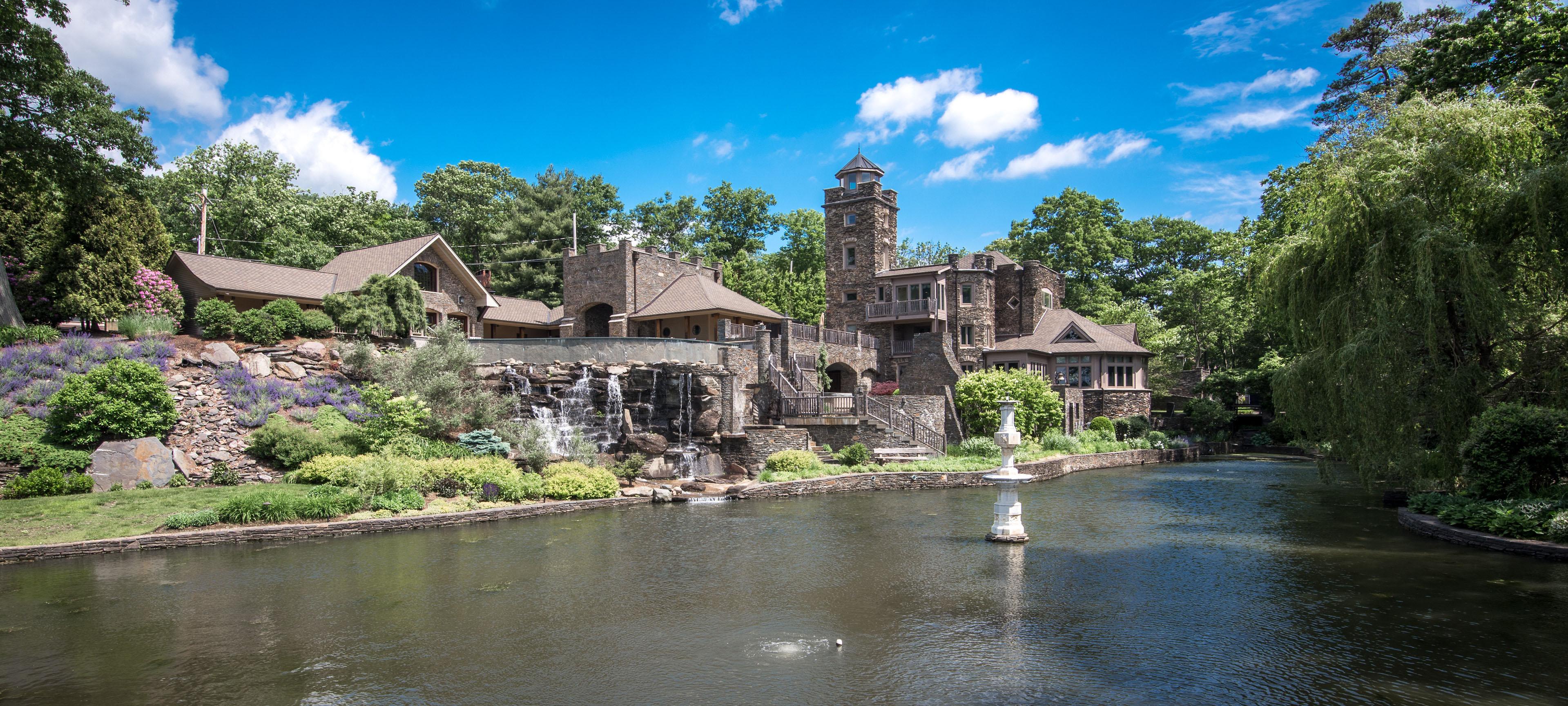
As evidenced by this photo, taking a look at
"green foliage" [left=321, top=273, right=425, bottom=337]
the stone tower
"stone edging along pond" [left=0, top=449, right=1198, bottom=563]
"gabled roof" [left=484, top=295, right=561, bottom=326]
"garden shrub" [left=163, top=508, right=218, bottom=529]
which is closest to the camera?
"stone edging along pond" [left=0, top=449, right=1198, bottom=563]

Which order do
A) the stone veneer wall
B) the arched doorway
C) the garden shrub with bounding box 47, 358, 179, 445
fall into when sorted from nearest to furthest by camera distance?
the garden shrub with bounding box 47, 358, 179, 445
the stone veneer wall
the arched doorway

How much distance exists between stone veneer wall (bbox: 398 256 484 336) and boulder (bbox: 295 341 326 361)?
7787 mm

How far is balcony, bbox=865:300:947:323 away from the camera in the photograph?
137 feet

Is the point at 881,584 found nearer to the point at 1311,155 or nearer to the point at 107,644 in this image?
the point at 107,644

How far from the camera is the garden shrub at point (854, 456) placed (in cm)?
2650

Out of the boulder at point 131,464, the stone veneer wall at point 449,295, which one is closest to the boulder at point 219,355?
the boulder at point 131,464

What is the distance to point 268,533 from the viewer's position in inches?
603

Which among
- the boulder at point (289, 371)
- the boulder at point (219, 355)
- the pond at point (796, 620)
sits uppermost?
the boulder at point (219, 355)

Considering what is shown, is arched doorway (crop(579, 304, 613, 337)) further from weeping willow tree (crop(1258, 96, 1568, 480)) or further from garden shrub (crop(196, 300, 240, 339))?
weeping willow tree (crop(1258, 96, 1568, 480))

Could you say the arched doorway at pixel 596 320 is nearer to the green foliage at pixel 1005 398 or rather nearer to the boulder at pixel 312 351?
the boulder at pixel 312 351

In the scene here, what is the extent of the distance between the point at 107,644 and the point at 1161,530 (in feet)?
59.5

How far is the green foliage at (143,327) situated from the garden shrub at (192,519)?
10588mm

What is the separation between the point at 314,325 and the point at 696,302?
1581 cm

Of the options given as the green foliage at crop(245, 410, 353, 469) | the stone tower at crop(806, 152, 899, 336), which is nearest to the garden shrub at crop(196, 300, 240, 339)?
the green foliage at crop(245, 410, 353, 469)
